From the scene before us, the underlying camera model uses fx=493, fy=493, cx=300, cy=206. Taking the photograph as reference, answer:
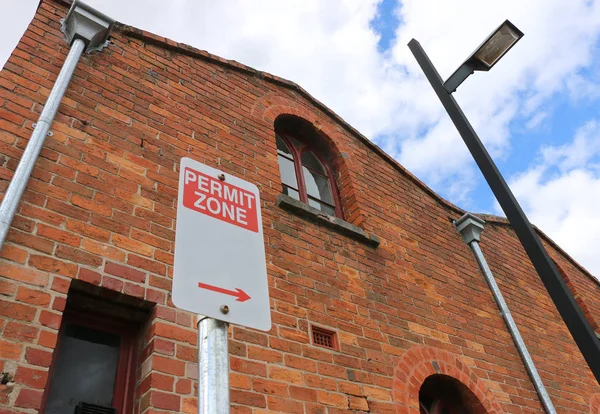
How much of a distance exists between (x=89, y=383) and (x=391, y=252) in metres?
3.31

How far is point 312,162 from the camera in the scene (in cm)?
622

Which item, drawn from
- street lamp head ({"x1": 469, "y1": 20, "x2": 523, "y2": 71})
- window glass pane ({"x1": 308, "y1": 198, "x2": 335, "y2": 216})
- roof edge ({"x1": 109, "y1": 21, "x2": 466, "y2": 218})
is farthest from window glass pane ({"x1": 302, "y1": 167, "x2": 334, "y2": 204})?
street lamp head ({"x1": 469, "y1": 20, "x2": 523, "y2": 71})

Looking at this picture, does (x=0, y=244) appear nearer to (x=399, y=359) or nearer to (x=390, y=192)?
(x=399, y=359)

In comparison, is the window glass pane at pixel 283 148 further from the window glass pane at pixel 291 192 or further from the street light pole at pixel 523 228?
the street light pole at pixel 523 228

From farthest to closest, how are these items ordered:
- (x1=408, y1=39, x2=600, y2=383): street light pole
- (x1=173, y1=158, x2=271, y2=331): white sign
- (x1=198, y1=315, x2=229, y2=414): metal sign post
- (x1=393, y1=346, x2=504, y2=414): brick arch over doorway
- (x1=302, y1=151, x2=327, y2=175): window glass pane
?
(x1=302, y1=151, x2=327, y2=175): window glass pane, (x1=393, y1=346, x2=504, y2=414): brick arch over doorway, (x1=408, y1=39, x2=600, y2=383): street light pole, (x1=173, y1=158, x2=271, y2=331): white sign, (x1=198, y1=315, x2=229, y2=414): metal sign post

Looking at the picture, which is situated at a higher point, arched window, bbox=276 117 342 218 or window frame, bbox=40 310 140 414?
arched window, bbox=276 117 342 218

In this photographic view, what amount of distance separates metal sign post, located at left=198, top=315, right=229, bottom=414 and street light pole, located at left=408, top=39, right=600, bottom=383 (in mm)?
2595

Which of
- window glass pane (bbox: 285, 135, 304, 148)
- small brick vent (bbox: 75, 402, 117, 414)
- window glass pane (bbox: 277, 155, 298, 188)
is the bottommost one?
small brick vent (bbox: 75, 402, 117, 414)

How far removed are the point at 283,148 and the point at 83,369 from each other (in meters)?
3.63

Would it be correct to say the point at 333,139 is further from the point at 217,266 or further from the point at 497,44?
the point at 217,266

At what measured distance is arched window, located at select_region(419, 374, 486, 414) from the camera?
454 cm

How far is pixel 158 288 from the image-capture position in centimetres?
322

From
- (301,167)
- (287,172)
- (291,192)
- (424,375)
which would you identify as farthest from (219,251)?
(301,167)

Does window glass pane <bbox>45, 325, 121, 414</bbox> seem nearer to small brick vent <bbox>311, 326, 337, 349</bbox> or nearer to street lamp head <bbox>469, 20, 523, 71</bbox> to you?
small brick vent <bbox>311, 326, 337, 349</bbox>
